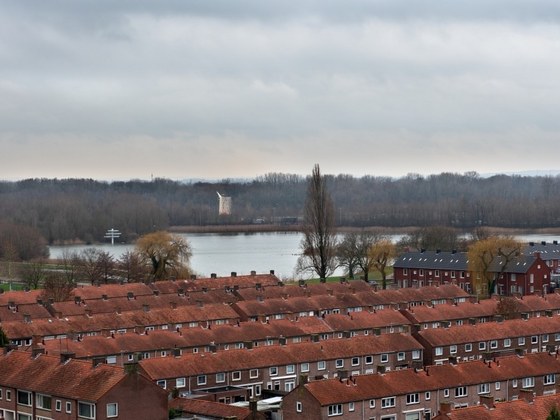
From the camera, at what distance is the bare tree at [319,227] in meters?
64.1

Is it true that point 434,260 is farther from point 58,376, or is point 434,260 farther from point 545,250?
point 58,376

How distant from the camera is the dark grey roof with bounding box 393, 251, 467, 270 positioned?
65844 mm

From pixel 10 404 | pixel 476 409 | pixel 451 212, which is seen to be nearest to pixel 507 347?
pixel 476 409

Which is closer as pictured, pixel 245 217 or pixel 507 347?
pixel 507 347

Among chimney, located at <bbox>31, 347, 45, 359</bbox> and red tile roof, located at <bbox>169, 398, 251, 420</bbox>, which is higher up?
chimney, located at <bbox>31, 347, 45, 359</bbox>

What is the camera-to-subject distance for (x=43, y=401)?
26266 mm

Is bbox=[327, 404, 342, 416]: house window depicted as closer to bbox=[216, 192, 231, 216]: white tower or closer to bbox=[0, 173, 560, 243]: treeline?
bbox=[0, 173, 560, 243]: treeline

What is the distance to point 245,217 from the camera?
168375 millimetres

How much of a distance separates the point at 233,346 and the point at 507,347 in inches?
365

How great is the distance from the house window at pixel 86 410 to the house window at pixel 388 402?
703cm

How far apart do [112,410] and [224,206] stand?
15006 cm

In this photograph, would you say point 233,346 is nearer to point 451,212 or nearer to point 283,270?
point 283,270

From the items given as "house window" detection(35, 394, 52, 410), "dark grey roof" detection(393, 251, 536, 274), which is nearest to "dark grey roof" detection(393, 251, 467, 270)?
"dark grey roof" detection(393, 251, 536, 274)

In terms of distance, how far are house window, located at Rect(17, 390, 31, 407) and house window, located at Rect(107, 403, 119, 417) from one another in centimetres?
282
